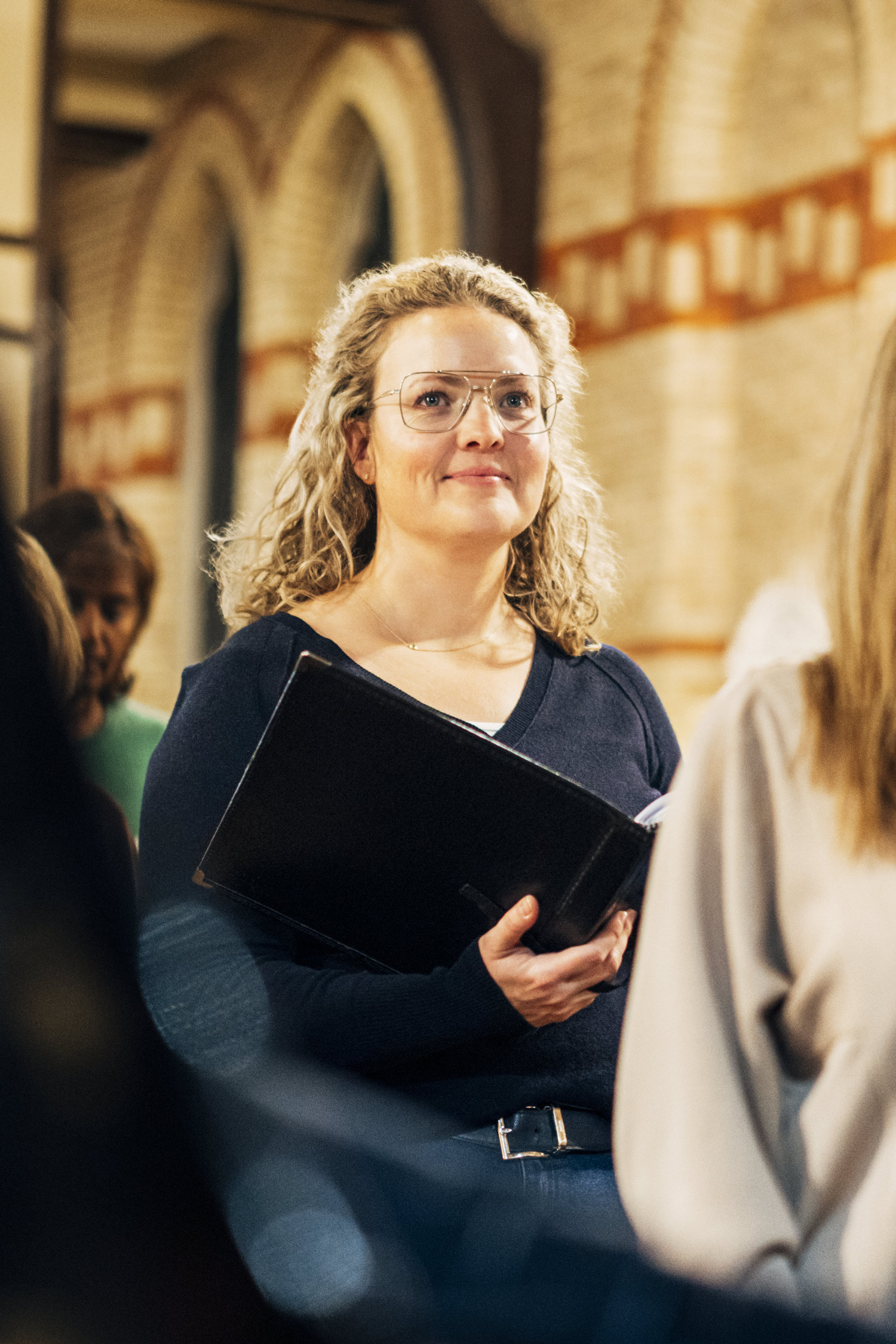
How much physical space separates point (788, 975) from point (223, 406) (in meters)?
10.7

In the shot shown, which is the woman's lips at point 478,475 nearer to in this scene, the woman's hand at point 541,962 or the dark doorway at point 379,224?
the woman's hand at point 541,962

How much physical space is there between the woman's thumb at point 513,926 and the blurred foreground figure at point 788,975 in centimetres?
37

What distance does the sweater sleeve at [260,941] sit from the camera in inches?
61.7

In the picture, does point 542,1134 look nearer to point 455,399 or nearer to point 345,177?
point 455,399

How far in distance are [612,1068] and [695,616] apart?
20.0ft

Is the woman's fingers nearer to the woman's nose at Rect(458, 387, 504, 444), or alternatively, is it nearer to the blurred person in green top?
the woman's nose at Rect(458, 387, 504, 444)

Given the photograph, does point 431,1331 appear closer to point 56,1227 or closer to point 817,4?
point 56,1227

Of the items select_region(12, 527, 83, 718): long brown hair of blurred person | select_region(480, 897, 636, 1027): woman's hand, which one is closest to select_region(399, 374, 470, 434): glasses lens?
select_region(12, 527, 83, 718): long brown hair of blurred person

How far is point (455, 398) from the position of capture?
1.94m

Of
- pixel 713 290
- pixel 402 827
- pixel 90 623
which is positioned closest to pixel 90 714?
pixel 90 623

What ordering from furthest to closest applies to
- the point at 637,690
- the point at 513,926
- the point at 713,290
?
the point at 713,290 < the point at 637,690 < the point at 513,926

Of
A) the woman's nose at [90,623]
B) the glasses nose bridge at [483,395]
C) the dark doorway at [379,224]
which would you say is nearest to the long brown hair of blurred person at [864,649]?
the glasses nose bridge at [483,395]

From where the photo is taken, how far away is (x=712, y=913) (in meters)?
1.10

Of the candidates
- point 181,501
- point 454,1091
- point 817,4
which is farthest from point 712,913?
point 181,501
